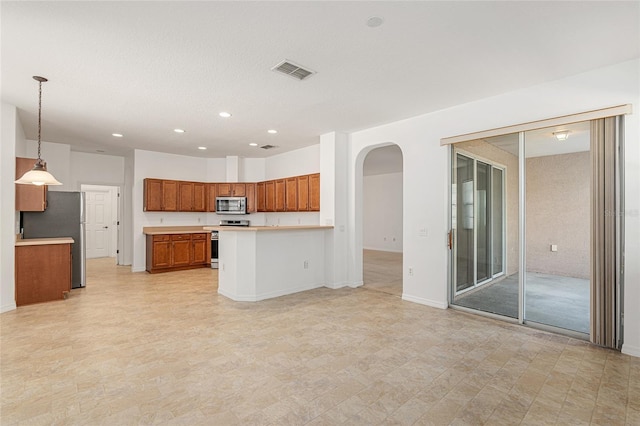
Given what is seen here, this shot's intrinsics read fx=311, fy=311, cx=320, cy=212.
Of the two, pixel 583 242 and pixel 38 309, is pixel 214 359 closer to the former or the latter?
pixel 38 309

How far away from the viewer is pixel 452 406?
215 cm

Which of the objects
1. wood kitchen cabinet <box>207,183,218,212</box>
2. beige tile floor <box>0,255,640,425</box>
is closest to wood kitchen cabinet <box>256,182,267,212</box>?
wood kitchen cabinet <box>207,183,218,212</box>

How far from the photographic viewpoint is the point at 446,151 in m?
4.34

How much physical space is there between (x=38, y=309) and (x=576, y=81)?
Result: 7.13 m

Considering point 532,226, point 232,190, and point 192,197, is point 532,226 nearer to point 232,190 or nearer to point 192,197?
point 232,190

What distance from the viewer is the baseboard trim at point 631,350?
2.89 metres

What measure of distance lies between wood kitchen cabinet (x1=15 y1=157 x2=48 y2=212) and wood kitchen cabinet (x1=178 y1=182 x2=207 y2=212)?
9.24ft

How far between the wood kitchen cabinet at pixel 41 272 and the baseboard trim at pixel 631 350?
700 centimetres

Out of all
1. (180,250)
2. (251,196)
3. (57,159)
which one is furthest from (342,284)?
(57,159)

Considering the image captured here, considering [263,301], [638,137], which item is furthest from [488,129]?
[263,301]

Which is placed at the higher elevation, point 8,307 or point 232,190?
point 232,190

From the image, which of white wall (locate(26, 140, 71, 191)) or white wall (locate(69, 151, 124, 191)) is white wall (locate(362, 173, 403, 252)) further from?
white wall (locate(26, 140, 71, 191))

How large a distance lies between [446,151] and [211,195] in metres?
5.82

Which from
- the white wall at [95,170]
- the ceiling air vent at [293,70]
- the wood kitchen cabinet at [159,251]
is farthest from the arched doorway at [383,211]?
the white wall at [95,170]
